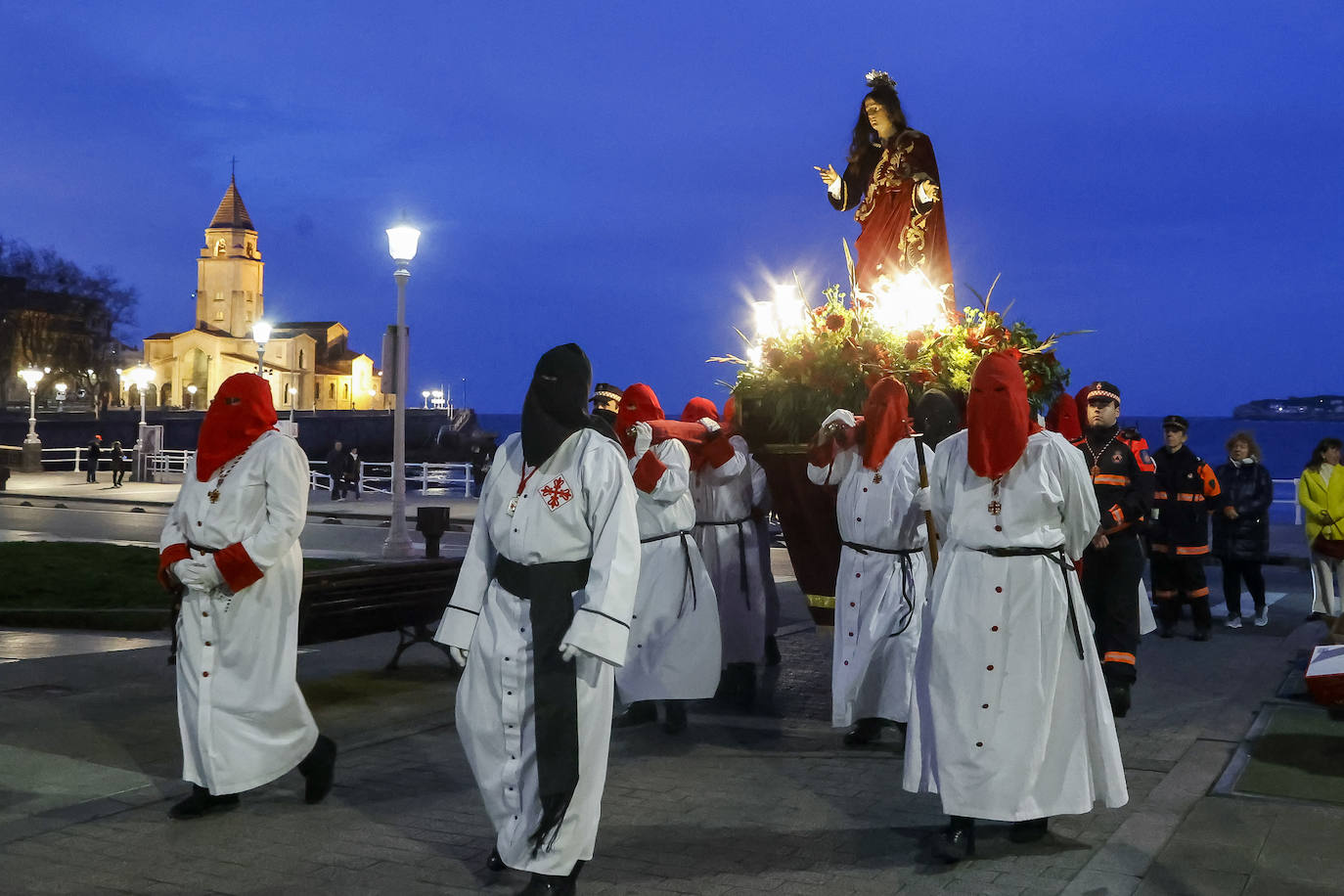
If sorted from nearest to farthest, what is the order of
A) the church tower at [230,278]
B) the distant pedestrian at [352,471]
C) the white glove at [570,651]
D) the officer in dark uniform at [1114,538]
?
the white glove at [570,651]
the officer in dark uniform at [1114,538]
the distant pedestrian at [352,471]
the church tower at [230,278]

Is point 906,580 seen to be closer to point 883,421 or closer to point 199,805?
point 883,421

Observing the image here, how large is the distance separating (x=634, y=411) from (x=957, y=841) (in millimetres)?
3118

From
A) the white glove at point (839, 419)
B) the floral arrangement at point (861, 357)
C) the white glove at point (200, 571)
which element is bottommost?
the white glove at point (200, 571)

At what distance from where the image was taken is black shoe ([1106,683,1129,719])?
7.36 meters

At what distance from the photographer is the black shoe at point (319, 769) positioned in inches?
220

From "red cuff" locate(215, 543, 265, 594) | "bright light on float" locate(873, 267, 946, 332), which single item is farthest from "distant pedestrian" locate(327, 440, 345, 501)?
"red cuff" locate(215, 543, 265, 594)

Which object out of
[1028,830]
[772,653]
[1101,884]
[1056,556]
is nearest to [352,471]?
[772,653]

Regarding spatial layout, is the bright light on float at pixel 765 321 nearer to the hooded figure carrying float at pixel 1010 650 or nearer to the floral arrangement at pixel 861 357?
the floral arrangement at pixel 861 357

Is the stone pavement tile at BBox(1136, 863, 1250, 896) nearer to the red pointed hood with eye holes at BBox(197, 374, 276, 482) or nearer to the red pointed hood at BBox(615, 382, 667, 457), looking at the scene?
the red pointed hood at BBox(615, 382, 667, 457)

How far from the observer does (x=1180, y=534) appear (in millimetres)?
11250

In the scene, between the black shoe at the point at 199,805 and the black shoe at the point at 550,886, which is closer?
the black shoe at the point at 550,886

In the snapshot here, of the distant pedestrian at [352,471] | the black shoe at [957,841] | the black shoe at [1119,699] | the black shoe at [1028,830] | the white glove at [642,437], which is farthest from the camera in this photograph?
the distant pedestrian at [352,471]

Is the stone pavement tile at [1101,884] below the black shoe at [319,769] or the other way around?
below

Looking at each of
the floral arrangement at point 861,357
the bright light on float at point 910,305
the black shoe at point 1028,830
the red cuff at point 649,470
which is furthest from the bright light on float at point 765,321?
the black shoe at point 1028,830
